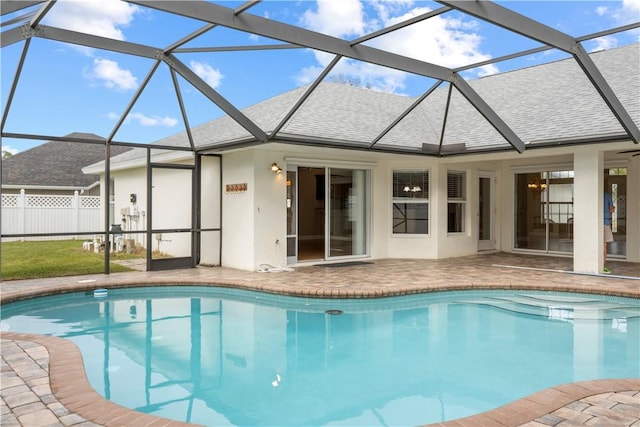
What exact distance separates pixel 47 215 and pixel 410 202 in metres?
10.0

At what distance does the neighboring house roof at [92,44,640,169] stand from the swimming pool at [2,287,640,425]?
3.55 meters

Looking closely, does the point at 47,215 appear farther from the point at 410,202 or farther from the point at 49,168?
the point at 410,202

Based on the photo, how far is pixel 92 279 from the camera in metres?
8.95

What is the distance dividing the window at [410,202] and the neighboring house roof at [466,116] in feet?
4.20

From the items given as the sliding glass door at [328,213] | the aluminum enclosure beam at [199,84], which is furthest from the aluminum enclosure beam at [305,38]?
the sliding glass door at [328,213]

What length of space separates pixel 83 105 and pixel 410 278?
884 centimetres

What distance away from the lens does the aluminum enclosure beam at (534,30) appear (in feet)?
16.6

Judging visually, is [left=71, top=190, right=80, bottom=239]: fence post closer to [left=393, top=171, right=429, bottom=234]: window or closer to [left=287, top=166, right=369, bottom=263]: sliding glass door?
[left=287, top=166, right=369, bottom=263]: sliding glass door

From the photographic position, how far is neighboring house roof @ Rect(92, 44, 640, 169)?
9.38 metres

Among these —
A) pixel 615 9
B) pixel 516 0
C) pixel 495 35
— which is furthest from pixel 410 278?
pixel 615 9

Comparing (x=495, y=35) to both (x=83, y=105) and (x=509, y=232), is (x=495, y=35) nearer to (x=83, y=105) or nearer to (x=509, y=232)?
(x=509, y=232)

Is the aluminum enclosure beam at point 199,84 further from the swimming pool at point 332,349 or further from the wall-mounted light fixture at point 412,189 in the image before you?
the wall-mounted light fixture at point 412,189

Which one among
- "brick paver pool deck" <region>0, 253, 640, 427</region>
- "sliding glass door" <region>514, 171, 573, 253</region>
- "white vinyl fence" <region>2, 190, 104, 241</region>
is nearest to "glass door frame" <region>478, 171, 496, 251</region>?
"sliding glass door" <region>514, 171, 573, 253</region>

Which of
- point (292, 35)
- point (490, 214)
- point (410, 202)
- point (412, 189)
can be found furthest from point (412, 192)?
point (292, 35)
